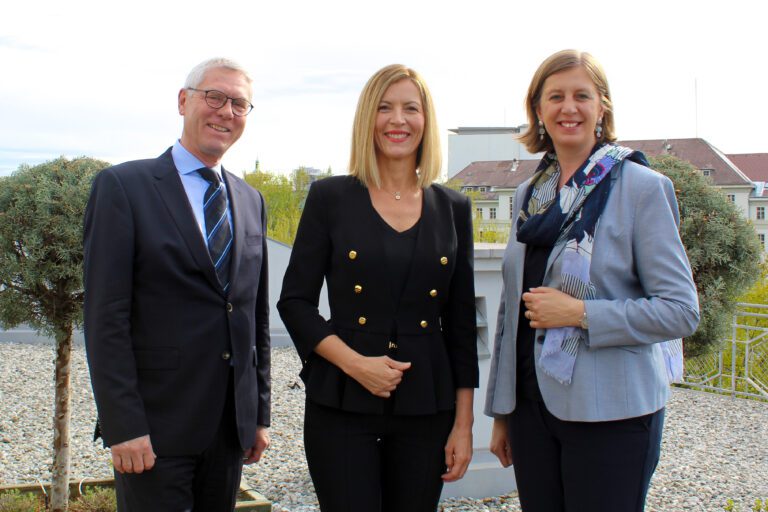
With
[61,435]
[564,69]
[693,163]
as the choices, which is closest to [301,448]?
[61,435]

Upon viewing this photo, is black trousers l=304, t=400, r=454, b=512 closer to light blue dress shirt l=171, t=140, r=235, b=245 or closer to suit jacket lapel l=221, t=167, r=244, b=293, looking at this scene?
suit jacket lapel l=221, t=167, r=244, b=293

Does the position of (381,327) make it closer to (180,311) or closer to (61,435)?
(180,311)

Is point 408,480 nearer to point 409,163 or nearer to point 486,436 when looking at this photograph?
point 409,163

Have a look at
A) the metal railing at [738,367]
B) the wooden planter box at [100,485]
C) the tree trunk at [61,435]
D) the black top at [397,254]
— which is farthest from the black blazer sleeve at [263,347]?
the metal railing at [738,367]

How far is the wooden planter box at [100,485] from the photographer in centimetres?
517

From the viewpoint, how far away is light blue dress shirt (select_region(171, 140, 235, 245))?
303 centimetres

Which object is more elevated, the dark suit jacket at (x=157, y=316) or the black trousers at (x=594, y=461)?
the dark suit jacket at (x=157, y=316)

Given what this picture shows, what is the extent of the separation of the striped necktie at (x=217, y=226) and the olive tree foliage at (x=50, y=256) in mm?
1944

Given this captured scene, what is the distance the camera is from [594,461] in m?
2.70

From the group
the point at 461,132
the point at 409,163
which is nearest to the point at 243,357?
the point at 409,163

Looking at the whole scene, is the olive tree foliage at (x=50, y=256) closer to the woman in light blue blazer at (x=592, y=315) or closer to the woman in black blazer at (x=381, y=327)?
the woman in black blazer at (x=381, y=327)

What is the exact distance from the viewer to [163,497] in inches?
111

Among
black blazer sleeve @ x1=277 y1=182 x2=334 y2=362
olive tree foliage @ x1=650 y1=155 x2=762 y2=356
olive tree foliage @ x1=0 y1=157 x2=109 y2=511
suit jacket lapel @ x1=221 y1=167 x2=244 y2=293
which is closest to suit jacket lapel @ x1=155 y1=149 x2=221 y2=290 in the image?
suit jacket lapel @ x1=221 y1=167 x2=244 y2=293

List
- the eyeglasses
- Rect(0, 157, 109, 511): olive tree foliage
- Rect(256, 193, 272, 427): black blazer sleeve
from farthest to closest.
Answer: Rect(0, 157, 109, 511): olive tree foliage → Rect(256, 193, 272, 427): black blazer sleeve → the eyeglasses
